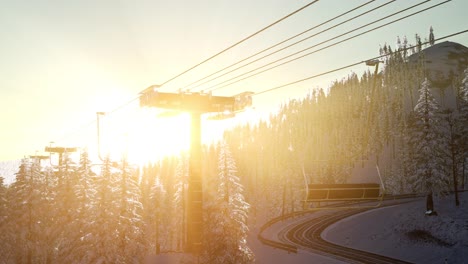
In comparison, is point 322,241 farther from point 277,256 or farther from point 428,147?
point 428,147

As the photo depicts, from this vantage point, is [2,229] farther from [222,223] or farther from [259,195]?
[259,195]

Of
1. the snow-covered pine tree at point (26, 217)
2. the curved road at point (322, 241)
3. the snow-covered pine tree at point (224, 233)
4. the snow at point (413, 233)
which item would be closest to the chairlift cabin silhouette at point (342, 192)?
the snow-covered pine tree at point (224, 233)

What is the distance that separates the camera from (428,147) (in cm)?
5681

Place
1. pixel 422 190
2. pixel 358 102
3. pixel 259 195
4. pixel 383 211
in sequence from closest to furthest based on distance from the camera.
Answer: pixel 422 190 < pixel 383 211 < pixel 259 195 < pixel 358 102

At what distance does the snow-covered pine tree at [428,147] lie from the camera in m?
56.7

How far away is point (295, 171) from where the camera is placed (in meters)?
106

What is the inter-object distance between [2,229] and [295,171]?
74.7 metres

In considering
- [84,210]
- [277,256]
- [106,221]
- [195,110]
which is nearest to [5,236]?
[84,210]

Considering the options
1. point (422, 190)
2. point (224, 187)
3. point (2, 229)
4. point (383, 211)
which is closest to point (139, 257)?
point (224, 187)

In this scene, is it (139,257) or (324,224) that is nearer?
(139,257)

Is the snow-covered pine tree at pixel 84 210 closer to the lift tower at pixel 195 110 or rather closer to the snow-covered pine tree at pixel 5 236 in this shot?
the snow-covered pine tree at pixel 5 236

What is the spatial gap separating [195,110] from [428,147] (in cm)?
4155

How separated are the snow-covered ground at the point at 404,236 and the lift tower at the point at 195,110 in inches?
1090

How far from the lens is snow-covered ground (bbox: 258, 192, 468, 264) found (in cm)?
5188
